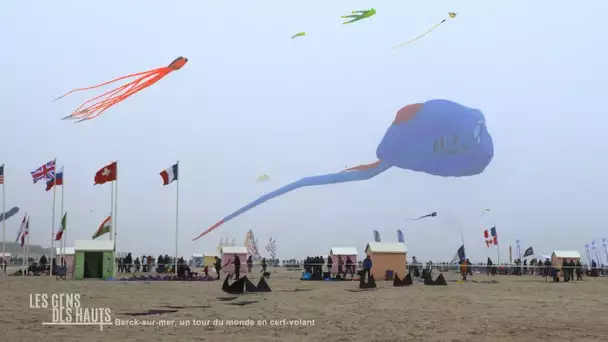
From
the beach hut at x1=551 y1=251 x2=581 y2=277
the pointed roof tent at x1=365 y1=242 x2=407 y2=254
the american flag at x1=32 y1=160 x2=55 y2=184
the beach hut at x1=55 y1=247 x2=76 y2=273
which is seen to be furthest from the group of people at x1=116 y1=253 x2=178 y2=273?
the beach hut at x1=551 y1=251 x2=581 y2=277

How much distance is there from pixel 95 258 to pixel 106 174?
25.0 feet

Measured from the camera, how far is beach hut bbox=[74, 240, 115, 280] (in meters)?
35.6

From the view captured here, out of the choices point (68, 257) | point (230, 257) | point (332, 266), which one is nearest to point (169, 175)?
point (230, 257)

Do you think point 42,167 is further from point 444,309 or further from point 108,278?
point 444,309

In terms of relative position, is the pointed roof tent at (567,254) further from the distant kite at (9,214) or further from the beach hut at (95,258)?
the distant kite at (9,214)

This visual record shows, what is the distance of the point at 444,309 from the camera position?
17.4m

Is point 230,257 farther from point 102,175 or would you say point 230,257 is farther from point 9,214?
point 9,214

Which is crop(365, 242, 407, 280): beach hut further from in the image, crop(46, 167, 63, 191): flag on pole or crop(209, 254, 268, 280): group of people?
crop(46, 167, 63, 191): flag on pole

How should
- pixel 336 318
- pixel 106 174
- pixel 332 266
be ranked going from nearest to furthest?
pixel 336 318 < pixel 106 174 < pixel 332 266

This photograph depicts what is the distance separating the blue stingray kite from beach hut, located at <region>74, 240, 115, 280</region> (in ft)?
43.3

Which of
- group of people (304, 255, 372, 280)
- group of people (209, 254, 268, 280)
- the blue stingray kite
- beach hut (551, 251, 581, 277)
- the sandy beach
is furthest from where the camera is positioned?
beach hut (551, 251, 581, 277)

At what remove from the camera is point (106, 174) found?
42.2 meters

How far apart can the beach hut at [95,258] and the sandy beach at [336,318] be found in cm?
1315

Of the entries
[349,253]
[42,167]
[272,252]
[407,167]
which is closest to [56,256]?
[42,167]
